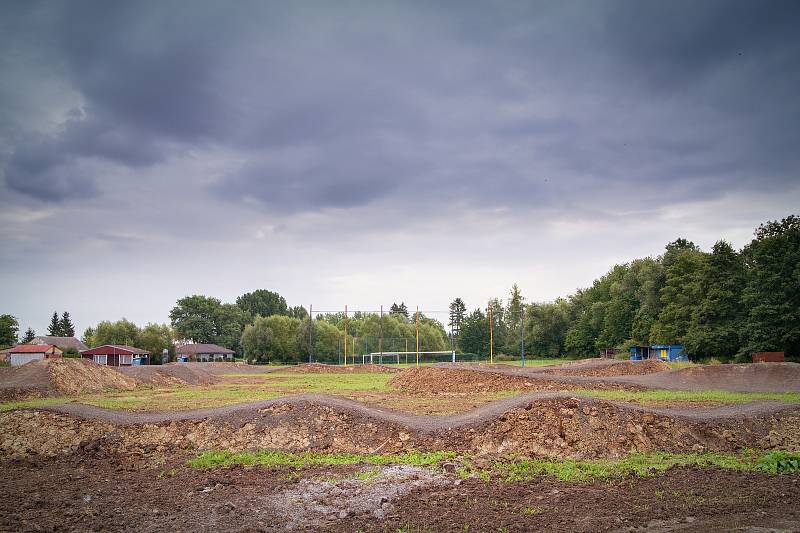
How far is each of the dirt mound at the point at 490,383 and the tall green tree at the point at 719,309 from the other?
33345mm

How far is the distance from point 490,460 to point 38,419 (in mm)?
14367

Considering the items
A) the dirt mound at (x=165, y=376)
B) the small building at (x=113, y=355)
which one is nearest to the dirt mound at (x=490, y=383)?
the dirt mound at (x=165, y=376)

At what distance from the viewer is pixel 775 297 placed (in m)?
56.4

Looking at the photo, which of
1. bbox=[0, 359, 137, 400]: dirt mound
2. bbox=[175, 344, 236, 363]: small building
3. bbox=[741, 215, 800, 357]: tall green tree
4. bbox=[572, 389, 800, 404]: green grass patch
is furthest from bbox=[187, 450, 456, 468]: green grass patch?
bbox=[175, 344, 236, 363]: small building

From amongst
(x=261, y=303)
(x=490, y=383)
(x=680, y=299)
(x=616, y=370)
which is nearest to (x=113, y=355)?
(x=490, y=383)

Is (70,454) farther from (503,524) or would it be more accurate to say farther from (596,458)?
(596,458)

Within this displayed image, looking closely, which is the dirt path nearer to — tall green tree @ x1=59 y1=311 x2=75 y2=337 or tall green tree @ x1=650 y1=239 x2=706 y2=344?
tall green tree @ x1=650 y1=239 x2=706 y2=344

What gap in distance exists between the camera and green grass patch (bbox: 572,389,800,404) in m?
27.0

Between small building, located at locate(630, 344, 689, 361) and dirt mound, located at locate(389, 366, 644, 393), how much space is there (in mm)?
37152

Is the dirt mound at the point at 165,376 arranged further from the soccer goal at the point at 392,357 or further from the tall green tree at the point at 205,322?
the tall green tree at the point at 205,322

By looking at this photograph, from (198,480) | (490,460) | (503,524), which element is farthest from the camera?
(490,460)

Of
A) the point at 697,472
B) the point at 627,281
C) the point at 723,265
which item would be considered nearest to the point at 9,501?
the point at 697,472

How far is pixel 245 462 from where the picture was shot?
14.8m

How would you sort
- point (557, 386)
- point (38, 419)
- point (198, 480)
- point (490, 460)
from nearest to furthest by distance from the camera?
1. point (198, 480)
2. point (490, 460)
3. point (38, 419)
4. point (557, 386)
